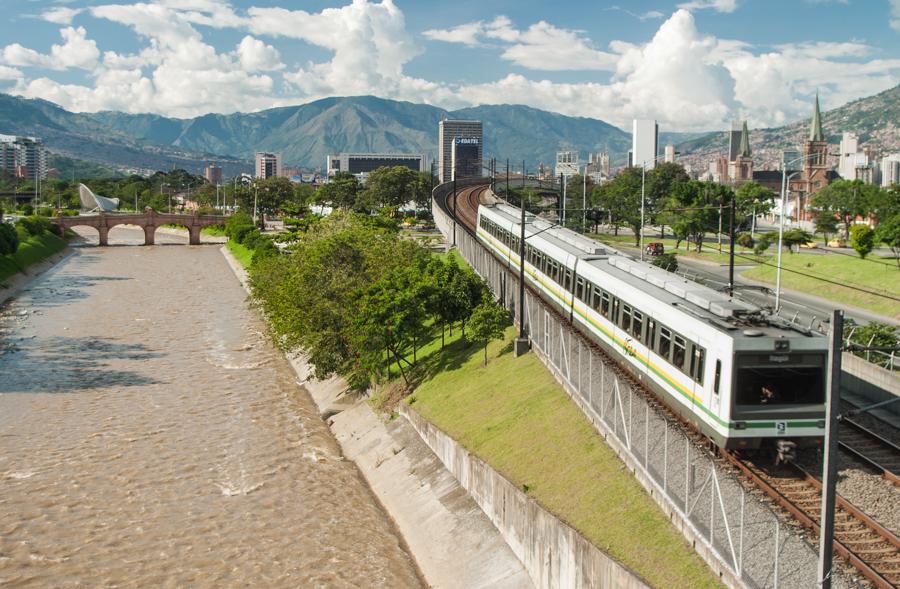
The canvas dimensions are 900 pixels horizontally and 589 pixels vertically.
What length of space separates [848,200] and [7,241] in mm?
93531

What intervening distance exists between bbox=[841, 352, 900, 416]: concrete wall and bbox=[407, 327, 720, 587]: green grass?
31.8 feet

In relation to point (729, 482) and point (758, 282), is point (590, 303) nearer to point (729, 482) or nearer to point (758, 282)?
point (729, 482)

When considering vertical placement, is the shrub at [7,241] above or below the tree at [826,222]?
below

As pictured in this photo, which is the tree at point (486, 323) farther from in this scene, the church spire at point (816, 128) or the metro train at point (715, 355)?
the church spire at point (816, 128)

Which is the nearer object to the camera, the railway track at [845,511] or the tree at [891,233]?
the railway track at [845,511]

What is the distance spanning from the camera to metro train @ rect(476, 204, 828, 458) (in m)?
20.3

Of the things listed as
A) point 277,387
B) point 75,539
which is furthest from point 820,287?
point 75,539

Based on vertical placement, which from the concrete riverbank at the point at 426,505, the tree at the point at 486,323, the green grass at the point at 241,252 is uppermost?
the tree at the point at 486,323

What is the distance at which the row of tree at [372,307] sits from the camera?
124ft

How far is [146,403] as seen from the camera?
1714 inches

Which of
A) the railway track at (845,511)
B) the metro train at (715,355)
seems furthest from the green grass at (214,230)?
the railway track at (845,511)

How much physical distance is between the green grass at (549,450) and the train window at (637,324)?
298 cm

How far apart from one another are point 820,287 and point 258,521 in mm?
42303

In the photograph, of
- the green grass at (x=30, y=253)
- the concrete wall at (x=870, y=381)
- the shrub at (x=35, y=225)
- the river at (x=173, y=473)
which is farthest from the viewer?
the shrub at (x=35, y=225)
